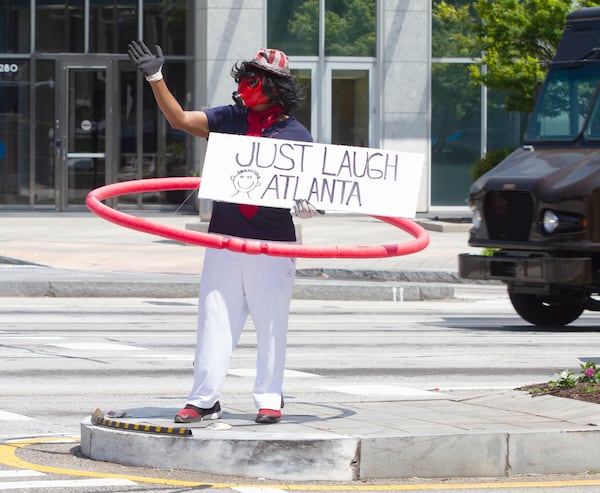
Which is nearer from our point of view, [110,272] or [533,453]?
[533,453]

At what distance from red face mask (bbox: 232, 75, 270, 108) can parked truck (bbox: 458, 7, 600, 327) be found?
242 inches

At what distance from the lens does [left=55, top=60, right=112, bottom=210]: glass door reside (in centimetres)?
3256

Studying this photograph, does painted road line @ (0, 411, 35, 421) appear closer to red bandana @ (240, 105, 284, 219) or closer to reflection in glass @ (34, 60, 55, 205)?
red bandana @ (240, 105, 284, 219)

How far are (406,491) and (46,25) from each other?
27333 mm

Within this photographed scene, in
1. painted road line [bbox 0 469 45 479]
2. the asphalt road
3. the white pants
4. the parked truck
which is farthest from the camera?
the parked truck

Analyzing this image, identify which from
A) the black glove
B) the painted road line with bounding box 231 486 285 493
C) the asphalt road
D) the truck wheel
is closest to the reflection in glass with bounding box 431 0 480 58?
the asphalt road

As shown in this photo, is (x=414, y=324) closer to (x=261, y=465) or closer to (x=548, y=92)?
(x=548, y=92)

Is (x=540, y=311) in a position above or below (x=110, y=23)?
below

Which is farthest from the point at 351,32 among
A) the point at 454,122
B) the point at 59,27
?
the point at 59,27

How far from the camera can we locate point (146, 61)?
23.9 feet

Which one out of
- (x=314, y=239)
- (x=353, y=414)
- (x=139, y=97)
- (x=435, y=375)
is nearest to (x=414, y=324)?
(x=435, y=375)

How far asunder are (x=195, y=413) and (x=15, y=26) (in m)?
26.4

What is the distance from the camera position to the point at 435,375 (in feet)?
36.2

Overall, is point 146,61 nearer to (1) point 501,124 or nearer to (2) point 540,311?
(2) point 540,311
